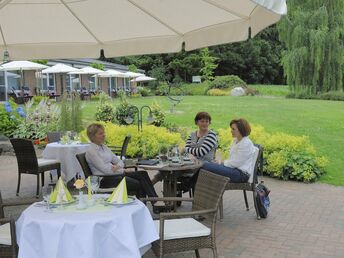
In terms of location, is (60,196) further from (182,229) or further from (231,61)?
(231,61)

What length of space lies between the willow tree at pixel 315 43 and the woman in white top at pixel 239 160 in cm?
2456

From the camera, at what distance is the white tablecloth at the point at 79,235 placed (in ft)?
10.6

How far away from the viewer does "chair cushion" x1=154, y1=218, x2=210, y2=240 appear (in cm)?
383

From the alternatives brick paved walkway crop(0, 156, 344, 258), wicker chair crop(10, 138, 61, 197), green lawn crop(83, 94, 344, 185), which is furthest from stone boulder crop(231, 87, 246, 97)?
wicker chair crop(10, 138, 61, 197)

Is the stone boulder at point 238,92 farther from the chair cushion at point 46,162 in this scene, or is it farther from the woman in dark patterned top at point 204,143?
the woman in dark patterned top at point 204,143

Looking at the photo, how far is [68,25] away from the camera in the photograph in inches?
233

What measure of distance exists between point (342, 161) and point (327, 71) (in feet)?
68.8

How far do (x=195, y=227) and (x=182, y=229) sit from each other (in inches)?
5.2

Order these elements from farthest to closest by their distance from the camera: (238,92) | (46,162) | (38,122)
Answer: (238,92)
(38,122)
(46,162)

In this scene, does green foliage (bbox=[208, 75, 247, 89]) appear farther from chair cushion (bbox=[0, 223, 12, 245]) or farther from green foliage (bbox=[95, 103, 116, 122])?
chair cushion (bbox=[0, 223, 12, 245])

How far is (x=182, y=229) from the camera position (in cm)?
399

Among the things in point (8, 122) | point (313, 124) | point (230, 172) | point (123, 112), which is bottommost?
point (313, 124)

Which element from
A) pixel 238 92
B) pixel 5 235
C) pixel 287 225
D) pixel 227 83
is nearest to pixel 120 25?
pixel 5 235

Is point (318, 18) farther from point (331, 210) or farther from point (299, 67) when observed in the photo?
point (331, 210)
